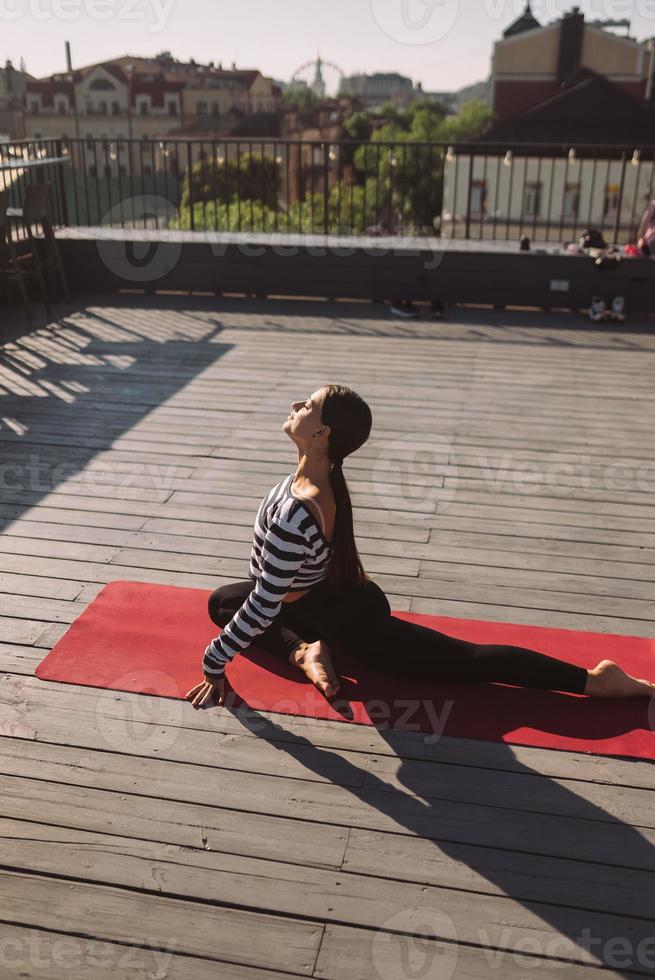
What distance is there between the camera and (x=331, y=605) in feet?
8.96

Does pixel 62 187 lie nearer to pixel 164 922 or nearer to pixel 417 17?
pixel 417 17

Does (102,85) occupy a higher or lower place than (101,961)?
higher

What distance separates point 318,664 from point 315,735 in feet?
0.83

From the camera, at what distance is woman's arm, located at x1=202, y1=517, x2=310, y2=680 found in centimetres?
249

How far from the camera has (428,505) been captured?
13.7ft

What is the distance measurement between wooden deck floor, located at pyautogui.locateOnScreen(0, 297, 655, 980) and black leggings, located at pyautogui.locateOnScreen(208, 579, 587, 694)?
0.24 metres

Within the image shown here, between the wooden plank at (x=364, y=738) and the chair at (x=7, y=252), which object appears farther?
the chair at (x=7, y=252)

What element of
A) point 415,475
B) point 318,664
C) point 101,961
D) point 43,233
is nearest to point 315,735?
point 318,664

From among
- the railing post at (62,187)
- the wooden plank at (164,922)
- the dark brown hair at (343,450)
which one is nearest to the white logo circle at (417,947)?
the wooden plank at (164,922)

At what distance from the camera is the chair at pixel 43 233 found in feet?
24.3

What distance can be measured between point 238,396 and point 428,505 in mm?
2062

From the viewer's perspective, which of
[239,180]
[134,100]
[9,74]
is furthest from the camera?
[134,100]

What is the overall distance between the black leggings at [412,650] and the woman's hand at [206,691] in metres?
0.36

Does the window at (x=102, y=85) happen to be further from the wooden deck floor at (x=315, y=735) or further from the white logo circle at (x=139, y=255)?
the wooden deck floor at (x=315, y=735)
